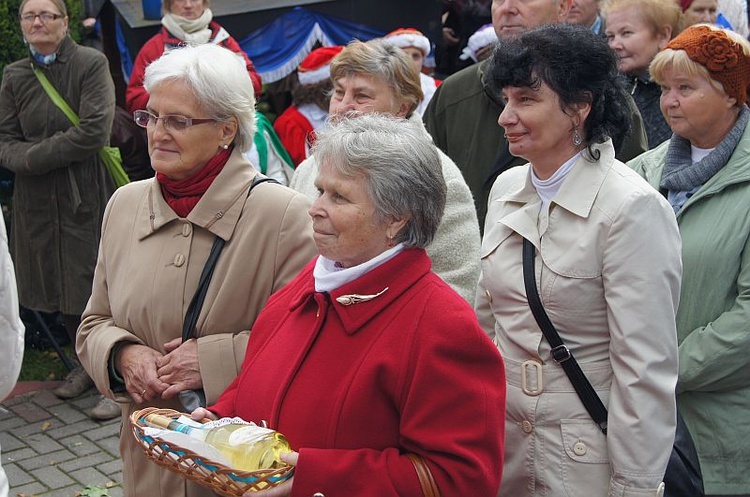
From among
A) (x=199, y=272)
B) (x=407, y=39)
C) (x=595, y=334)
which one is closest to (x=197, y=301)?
(x=199, y=272)

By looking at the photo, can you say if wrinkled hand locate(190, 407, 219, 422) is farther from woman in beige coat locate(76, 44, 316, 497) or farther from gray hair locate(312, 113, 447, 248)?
gray hair locate(312, 113, 447, 248)

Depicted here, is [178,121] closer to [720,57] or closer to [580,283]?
[580,283]

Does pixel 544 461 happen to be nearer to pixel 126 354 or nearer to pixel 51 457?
pixel 126 354

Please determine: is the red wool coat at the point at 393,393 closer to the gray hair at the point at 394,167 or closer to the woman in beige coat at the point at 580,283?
the gray hair at the point at 394,167

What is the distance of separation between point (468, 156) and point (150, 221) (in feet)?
5.85

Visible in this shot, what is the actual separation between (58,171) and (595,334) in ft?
15.6

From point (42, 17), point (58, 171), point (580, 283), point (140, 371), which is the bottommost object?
point (58, 171)

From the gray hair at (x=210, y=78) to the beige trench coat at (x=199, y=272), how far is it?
19 cm

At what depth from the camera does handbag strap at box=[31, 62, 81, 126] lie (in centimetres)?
649

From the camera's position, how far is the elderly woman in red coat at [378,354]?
2.41 meters

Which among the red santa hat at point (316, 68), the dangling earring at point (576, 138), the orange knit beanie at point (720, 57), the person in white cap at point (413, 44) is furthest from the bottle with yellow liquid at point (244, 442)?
the person in white cap at point (413, 44)

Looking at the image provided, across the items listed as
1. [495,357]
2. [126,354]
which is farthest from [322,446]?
[126,354]

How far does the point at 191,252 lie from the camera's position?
3.32 metres

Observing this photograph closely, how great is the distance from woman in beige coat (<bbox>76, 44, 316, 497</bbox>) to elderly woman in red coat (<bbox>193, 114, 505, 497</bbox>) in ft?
1.58
